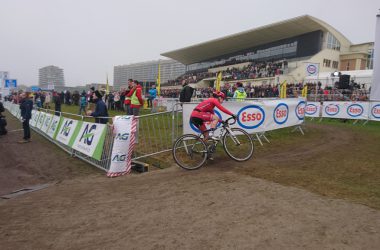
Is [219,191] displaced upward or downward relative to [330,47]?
downward

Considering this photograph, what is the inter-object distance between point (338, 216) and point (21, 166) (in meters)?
7.97

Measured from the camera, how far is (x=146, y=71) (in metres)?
71.0

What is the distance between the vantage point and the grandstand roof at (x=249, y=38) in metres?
49.8

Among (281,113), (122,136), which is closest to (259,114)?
(281,113)

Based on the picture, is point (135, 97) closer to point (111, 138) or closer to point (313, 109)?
point (111, 138)

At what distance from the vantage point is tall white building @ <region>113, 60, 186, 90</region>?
230 ft

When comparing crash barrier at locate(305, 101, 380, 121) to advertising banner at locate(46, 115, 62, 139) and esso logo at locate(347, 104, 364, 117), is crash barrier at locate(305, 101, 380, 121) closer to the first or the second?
esso logo at locate(347, 104, 364, 117)

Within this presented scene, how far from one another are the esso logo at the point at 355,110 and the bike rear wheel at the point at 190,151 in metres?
12.4

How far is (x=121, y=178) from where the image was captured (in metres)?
7.33

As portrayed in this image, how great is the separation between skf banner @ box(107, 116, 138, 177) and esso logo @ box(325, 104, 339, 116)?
14.1 meters

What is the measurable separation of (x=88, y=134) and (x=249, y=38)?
56.5m

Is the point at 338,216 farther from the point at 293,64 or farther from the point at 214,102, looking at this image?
the point at 293,64

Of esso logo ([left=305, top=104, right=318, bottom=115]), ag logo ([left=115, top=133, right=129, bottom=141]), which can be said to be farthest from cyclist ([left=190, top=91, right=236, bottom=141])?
esso logo ([left=305, top=104, right=318, bottom=115])

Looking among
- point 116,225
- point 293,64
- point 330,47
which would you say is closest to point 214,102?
point 116,225
